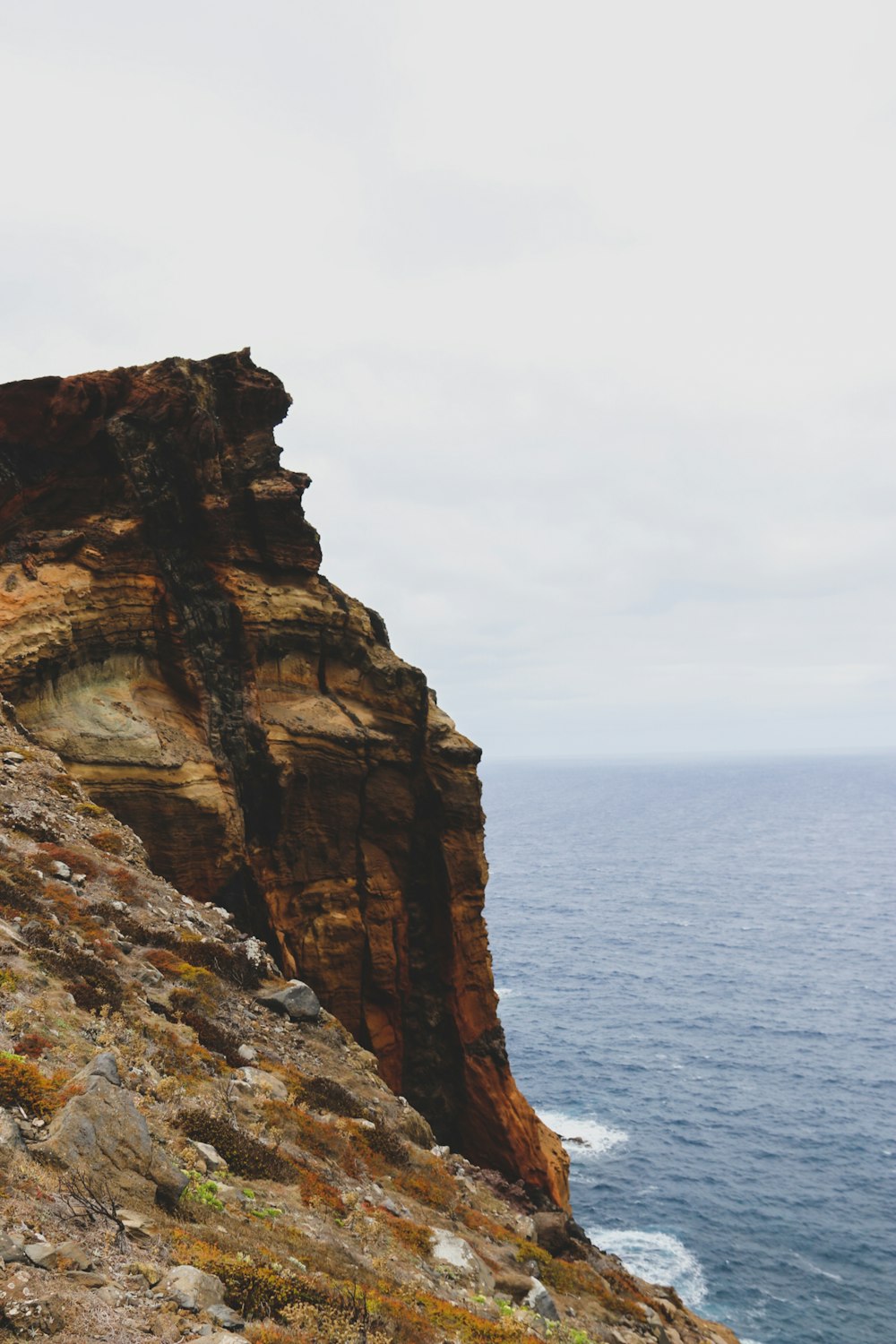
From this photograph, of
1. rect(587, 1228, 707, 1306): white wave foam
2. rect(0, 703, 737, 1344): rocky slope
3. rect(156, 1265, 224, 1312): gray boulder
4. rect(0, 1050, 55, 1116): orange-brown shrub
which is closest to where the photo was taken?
rect(156, 1265, 224, 1312): gray boulder

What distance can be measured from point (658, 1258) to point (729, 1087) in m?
26.2

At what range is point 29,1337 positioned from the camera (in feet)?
23.9

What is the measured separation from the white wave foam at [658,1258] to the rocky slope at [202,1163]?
88.0 feet

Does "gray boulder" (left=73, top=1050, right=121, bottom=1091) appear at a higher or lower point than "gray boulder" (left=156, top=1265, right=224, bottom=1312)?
higher

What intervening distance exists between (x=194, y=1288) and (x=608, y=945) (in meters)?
118

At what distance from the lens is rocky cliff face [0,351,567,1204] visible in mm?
30203

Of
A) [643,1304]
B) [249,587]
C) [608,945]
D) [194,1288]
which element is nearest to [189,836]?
[249,587]

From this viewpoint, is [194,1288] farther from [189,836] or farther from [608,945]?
[608,945]

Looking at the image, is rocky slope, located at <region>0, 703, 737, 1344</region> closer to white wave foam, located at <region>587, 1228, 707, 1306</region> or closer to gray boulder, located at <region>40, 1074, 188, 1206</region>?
gray boulder, located at <region>40, 1074, 188, 1206</region>

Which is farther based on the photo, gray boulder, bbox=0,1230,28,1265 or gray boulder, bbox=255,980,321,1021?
gray boulder, bbox=255,980,321,1021

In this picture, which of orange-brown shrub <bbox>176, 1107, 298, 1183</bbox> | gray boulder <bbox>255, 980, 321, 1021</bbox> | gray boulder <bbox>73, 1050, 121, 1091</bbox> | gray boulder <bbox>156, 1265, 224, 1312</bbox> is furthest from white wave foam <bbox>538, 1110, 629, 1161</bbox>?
gray boulder <bbox>156, 1265, 224, 1312</bbox>

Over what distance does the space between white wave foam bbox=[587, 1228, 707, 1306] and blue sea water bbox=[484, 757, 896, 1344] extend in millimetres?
132

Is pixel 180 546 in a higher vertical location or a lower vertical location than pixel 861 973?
higher

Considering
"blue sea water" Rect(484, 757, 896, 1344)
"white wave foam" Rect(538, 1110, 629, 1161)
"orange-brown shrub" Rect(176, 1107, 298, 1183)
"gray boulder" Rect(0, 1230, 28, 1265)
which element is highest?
"gray boulder" Rect(0, 1230, 28, 1265)
